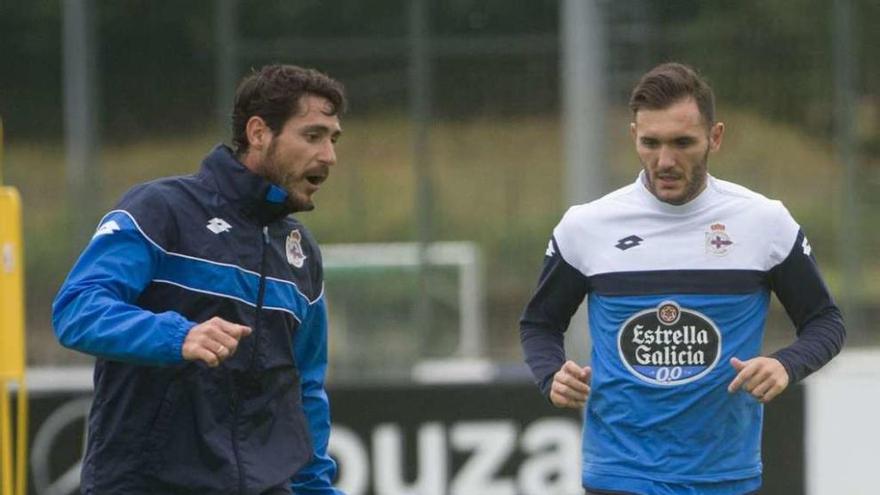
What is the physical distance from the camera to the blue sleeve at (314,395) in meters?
4.32

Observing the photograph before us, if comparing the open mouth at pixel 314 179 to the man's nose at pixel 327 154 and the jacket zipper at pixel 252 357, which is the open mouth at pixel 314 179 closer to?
the man's nose at pixel 327 154

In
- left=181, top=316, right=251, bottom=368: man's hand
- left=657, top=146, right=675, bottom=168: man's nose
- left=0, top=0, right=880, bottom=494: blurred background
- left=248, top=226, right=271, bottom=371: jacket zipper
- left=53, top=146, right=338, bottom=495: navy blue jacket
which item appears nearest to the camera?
left=181, top=316, right=251, bottom=368: man's hand

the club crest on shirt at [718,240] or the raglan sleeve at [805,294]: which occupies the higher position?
the club crest on shirt at [718,240]

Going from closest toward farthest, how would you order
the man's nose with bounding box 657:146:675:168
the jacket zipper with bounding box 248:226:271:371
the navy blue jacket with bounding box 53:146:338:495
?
the navy blue jacket with bounding box 53:146:338:495
the jacket zipper with bounding box 248:226:271:371
the man's nose with bounding box 657:146:675:168

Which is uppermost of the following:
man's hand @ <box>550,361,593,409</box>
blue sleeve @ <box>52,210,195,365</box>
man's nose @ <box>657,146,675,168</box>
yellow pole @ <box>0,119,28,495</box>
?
man's nose @ <box>657,146,675,168</box>

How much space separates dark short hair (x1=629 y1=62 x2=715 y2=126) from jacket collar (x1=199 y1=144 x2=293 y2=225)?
0.87 metres

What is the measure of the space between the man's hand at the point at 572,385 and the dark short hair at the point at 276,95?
773 mm

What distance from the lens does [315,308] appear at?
4.32 meters

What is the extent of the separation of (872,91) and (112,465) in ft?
17.3

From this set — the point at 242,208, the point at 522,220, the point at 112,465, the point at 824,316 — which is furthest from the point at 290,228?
the point at 522,220

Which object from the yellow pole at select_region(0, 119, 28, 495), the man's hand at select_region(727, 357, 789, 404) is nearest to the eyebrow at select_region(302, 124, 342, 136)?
the man's hand at select_region(727, 357, 789, 404)

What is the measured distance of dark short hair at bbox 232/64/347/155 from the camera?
13.5 feet

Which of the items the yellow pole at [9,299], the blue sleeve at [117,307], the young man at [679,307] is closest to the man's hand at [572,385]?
the young man at [679,307]

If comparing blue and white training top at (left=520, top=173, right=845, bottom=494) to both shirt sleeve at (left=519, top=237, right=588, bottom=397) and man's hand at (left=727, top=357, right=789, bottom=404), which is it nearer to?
shirt sleeve at (left=519, top=237, right=588, bottom=397)
